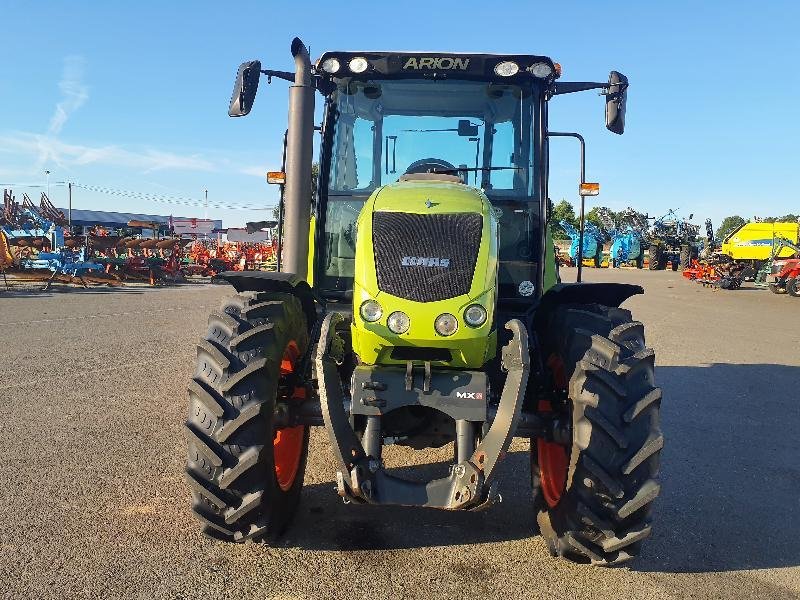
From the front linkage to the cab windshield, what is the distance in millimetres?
1413

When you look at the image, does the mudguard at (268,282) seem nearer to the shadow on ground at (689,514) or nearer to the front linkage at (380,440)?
the front linkage at (380,440)

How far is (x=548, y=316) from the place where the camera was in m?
4.18

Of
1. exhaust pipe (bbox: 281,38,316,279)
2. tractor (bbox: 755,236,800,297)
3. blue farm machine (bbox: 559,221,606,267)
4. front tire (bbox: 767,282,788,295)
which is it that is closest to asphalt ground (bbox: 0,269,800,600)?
exhaust pipe (bbox: 281,38,316,279)

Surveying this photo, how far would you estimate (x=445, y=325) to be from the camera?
321 centimetres

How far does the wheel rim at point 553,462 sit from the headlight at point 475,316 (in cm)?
67

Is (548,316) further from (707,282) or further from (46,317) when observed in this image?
(707,282)

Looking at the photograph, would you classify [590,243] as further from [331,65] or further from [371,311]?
[371,311]

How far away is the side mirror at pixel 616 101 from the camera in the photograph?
14.1ft

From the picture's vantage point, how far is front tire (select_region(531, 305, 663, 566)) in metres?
3.06

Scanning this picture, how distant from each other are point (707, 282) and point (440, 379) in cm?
2655

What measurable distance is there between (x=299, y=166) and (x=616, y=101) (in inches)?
81.0

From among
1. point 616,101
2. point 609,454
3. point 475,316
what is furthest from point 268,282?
point 616,101

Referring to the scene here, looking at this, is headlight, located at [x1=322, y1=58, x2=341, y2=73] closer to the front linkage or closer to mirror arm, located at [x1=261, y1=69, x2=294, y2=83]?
mirror arm, located at [x1=261, y1=69, x2=294, y2=83]

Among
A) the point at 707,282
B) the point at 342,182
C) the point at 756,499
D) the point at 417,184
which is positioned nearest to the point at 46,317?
the point at 342,182
